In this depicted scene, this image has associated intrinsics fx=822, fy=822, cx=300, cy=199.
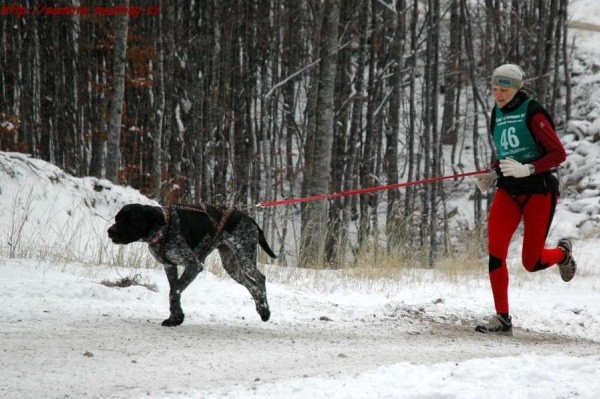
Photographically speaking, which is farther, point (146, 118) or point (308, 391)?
point (146, 118)

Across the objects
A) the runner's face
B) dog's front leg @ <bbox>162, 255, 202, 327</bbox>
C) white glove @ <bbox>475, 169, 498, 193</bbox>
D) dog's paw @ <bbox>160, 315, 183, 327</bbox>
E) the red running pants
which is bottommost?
dog's paw @ <bbox>160, 315, 183, 327</bbox>

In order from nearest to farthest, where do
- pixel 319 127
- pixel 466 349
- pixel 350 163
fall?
pixel 466 349 < pixel 319 127 < pixel 350 163

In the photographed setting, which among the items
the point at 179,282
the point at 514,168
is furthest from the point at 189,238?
the point at 514,168

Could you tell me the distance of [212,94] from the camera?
65.4ft

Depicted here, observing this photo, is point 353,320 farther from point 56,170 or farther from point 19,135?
point 19,135

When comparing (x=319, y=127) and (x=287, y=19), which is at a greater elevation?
(x=287, y=19)

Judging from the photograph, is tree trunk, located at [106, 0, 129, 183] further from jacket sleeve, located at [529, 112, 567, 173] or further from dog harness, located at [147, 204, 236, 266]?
jacket sleeve, located at [529, 112, 567, 173]

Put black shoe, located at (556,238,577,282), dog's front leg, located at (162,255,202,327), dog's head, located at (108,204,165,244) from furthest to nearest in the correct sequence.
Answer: black shoe, located at (556,238,577,282), dog's front leg, located at (162,255,202,327), dog's head, located at (108,204,165,244)

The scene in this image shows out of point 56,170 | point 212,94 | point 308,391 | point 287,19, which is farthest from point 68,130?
point 308,391

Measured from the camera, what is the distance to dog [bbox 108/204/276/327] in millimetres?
5461

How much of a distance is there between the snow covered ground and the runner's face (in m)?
1.91

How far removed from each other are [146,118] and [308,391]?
20634 mm

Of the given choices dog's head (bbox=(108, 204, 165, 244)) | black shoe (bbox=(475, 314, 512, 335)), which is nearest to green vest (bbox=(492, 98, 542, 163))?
black shoe (bbox=(475, 314, 512, 335))

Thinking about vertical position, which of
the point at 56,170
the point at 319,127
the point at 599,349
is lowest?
the point at 599,349
